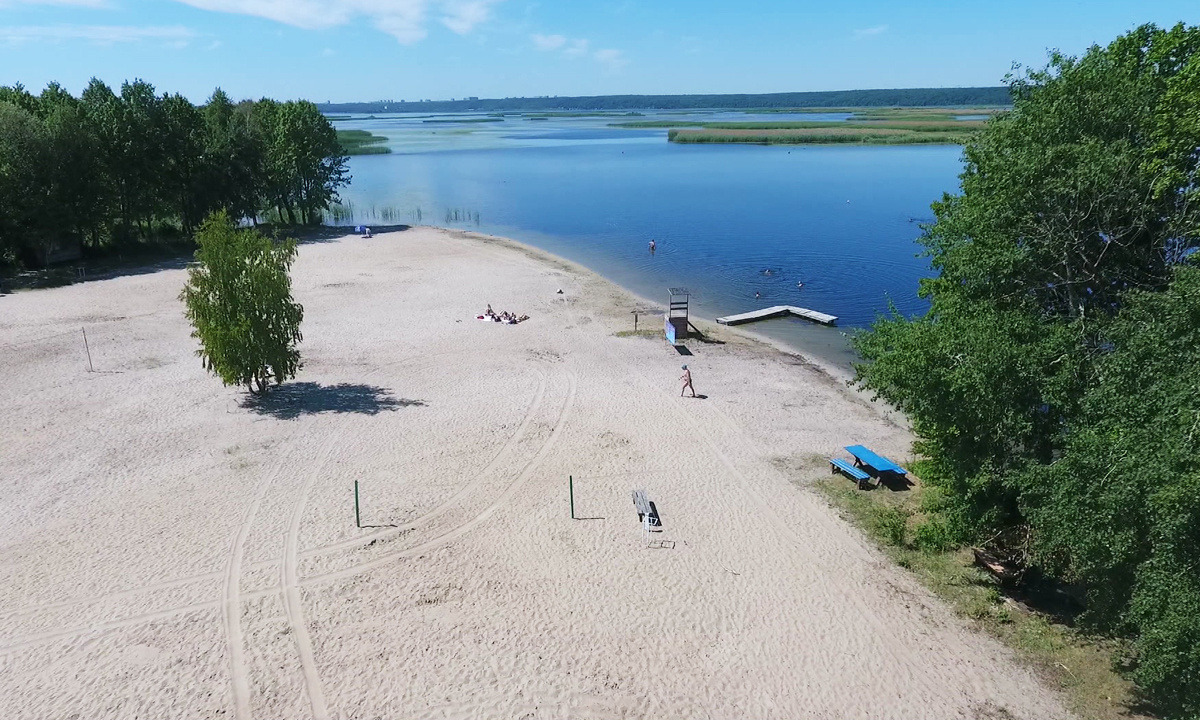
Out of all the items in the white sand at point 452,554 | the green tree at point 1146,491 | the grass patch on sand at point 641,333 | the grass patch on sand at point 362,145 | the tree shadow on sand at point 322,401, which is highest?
the grass patch on sand at point 362,145

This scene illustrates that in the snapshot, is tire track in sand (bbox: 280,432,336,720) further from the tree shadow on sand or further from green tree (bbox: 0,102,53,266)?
green tree (bbox: 0,102,53,266)

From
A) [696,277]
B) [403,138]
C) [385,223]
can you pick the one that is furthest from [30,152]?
[403,138]

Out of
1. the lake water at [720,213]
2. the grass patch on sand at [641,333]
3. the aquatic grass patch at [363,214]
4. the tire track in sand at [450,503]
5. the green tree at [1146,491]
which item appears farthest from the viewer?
the aquatic grass patch at [363,214]

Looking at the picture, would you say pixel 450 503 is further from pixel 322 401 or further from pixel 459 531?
pixel 322 401

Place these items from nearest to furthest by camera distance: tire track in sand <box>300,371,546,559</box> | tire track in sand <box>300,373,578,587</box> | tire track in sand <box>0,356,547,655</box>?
tire track in sand <box>0,356,547,655</box>, tire track in sand <box>300,373,578,587</box>, tire track in sand <box>300,371,546,559</box>

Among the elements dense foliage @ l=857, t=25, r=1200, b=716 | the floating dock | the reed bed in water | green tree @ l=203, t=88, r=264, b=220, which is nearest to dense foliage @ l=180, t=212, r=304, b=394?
dense foliage @ l=857, t=25, r=1200, b=716

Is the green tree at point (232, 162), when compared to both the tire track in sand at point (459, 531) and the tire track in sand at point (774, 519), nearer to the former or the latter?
the tire track in sand at point (774, 519)

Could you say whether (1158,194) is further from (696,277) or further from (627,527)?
(696,277)

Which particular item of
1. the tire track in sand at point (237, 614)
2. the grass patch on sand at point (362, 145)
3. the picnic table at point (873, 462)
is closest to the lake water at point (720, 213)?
the grass patch on sand at point (362, 145)
